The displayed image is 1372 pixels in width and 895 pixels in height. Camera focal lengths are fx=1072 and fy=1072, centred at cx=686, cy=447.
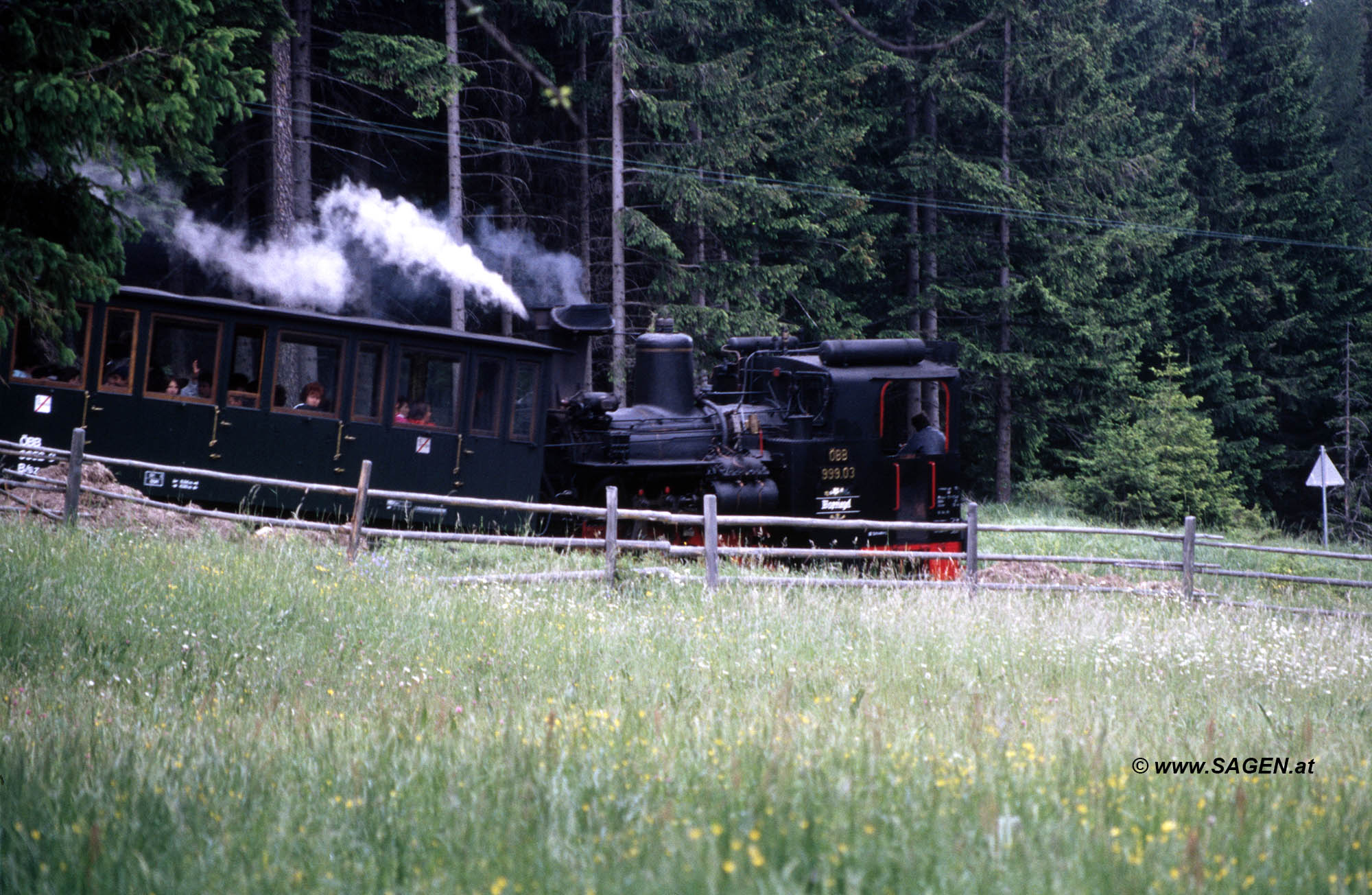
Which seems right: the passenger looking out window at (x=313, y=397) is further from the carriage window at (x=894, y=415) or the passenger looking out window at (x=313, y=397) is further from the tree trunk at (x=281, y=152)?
the tree trunk at (x=281, y=152)

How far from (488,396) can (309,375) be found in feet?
6.75

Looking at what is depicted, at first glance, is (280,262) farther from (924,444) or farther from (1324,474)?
(1324,474)

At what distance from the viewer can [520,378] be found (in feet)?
43.4

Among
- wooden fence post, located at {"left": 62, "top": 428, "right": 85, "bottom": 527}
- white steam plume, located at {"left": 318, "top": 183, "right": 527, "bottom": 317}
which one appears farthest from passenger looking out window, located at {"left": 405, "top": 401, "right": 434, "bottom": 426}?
white steam plume, located at {"left": 318, "top": 183, "right": 527, "bottom": 317}

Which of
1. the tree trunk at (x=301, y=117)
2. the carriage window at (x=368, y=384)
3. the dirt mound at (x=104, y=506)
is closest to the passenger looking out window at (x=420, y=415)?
the carriage window at (x=368, y=384)

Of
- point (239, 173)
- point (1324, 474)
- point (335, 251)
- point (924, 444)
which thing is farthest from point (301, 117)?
point (1324, 474)

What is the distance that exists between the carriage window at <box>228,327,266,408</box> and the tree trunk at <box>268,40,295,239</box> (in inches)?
281

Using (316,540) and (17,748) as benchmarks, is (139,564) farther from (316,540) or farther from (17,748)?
(17,748)

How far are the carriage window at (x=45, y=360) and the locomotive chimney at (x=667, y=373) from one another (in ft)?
20.4

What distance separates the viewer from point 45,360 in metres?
11.6

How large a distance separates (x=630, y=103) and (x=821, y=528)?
37.8ft

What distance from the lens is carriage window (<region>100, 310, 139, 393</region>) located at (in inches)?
447

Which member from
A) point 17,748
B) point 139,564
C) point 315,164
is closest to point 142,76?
point 17,748

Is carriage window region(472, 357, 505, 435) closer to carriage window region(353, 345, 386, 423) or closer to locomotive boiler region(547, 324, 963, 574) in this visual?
locomotive boiler region(547, 324, 963, 574)
